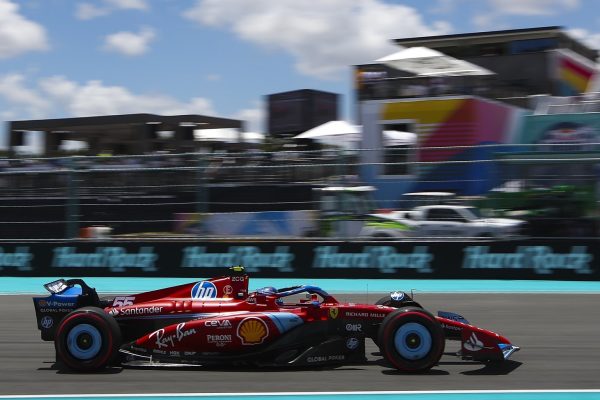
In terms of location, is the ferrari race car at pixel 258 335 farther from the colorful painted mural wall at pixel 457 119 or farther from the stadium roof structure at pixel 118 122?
the stadium roof structure at pixel 118 122

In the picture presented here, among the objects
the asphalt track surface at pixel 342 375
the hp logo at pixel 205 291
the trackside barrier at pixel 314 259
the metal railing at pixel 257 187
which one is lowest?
the asphalt track surface at pixel 342 375

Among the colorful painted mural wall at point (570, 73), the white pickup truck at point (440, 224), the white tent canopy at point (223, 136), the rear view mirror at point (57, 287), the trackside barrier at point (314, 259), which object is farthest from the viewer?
the colorful painted mural wall at point (570, 73)

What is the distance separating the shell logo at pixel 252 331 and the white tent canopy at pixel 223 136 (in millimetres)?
20556

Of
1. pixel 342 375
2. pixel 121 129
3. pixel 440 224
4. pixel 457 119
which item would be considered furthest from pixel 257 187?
pixel 121 129

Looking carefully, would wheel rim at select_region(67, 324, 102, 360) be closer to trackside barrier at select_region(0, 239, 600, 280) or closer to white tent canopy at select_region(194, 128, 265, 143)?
trackside barrier at select_region(0, 239, 600, 280)

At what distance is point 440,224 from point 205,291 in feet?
25.4

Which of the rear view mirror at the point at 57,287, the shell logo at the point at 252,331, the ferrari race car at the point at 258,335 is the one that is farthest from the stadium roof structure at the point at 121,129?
the shell logo at the point at 252,331

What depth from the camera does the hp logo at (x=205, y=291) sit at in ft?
22.9

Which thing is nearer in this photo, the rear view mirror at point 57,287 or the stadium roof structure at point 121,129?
the rear view mirror at point 57,287

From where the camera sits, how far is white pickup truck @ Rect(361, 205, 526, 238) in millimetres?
13750

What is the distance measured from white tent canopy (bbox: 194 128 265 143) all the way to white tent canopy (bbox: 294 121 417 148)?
203 centimetres

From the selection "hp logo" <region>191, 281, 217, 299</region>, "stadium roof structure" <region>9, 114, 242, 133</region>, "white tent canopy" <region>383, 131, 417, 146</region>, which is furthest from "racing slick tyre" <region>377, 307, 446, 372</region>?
"stadium roof structure" <region>9, 114, 242, 133</region>

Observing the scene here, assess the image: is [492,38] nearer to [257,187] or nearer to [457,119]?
[457,119]

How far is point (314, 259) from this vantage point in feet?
47.5
